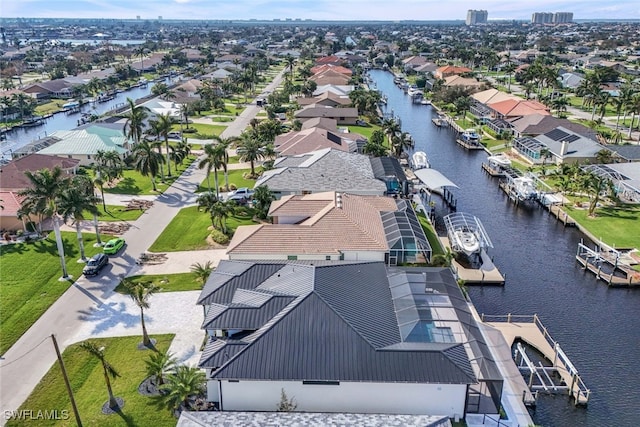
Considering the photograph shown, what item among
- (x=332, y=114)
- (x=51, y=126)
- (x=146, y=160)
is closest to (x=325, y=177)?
(x=146, y=160)

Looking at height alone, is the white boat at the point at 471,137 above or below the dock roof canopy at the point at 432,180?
below

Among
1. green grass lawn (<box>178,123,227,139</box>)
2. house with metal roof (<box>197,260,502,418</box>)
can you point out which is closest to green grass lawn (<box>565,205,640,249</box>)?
house with metal roof (<box>197,260,502,418</box>)

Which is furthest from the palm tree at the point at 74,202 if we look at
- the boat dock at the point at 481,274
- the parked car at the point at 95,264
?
the boat dock at the point at 481,274

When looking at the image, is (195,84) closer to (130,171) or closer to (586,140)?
(130,171)

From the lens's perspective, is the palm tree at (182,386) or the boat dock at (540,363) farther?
the boat dock at (540,363)

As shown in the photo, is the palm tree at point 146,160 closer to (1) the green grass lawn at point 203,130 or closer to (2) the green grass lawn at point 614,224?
(1) the green grass lawn at point 203,130

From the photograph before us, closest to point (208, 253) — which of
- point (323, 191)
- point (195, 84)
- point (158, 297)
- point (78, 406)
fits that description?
point (158, 297)
